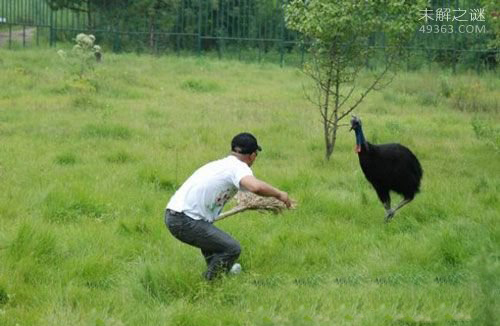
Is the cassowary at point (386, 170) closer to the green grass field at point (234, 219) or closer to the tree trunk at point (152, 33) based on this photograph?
the green grass field at point (234, 219)

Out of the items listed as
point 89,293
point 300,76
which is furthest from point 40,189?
point 300,76

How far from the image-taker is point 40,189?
9336 millimetres

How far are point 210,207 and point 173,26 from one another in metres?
19.8

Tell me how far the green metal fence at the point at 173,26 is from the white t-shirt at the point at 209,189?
17432 millimetres

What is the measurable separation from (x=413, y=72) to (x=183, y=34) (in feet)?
23.3

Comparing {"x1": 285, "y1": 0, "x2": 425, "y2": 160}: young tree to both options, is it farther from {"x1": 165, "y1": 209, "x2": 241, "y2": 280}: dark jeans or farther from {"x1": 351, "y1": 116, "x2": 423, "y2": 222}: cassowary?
{"x1": 165, "y1": 209, "x2": 241, "y2": 280}: dark jeans

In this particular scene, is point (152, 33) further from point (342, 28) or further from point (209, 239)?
point (209, 239)

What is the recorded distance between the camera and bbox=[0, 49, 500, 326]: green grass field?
6.33 metres

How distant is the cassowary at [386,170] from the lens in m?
9.01

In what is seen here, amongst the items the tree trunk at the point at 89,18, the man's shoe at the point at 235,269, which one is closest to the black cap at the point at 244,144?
the man's shoe at the point at 235,269

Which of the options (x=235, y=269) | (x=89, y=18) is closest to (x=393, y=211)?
(x=235, y=269)

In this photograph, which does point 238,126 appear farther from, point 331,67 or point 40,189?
point 40,189

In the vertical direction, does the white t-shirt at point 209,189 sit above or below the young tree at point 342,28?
below

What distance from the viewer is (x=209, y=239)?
6574 millimetres
